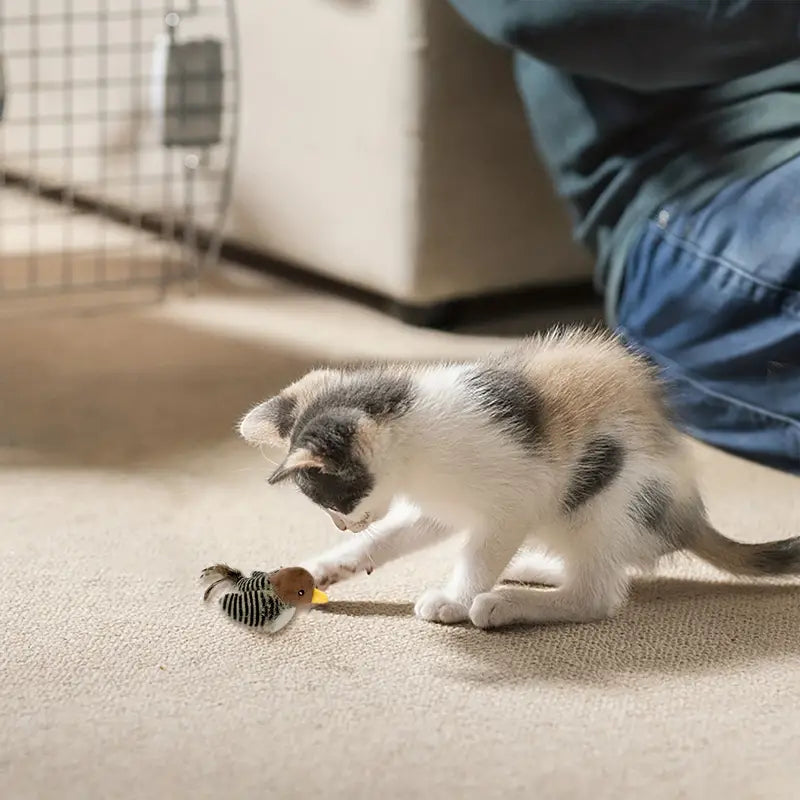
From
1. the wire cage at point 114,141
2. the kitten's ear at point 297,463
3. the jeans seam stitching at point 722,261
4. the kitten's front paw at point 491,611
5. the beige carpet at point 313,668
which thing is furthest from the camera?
the wire cage at point 114,141

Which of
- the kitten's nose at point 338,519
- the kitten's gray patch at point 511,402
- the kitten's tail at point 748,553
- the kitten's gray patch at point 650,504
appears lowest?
the kitten's tail at point 748,553

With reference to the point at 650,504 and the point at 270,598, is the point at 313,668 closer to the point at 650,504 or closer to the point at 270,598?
the point at 270,598

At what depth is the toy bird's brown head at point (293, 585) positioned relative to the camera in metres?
1.24

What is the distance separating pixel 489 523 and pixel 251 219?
142 centimetres

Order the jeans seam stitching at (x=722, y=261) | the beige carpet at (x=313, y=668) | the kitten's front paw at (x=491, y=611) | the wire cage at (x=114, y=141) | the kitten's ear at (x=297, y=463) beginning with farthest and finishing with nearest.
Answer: the wire cage at (x=114, y=141) → the jeans seam stitching at (x=722, y=261) → the kitten's front paw at (x=491, y=611) → the kitten's ear at (x=297, y=463) → the beige carpet at (x=313, y=668)

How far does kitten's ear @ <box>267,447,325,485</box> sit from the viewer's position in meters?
1.12

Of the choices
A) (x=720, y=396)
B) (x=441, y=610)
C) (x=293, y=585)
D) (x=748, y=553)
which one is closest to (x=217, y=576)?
(x=293, y=585)

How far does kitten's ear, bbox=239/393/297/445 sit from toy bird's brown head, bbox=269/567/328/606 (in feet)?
0.39

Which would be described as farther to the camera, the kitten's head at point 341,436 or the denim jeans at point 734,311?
the denim jeans at point 734,311

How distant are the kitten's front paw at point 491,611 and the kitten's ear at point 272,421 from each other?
0.22m

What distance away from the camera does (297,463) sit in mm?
1120

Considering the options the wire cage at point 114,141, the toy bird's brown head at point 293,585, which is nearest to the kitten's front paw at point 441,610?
the toy bird's brown head at point 293,585

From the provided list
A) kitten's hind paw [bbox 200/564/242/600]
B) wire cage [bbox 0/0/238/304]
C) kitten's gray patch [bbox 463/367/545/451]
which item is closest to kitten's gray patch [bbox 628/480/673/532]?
kitten's gray patch [bbox 463/367/545/451]

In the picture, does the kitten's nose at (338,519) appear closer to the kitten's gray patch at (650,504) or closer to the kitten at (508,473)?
the kitten at (508,473)
